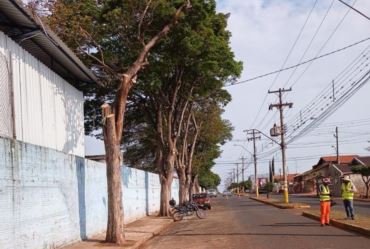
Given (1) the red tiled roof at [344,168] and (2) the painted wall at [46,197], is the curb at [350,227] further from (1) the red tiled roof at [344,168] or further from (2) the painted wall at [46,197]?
(1) the red tiled roof at [344,168]

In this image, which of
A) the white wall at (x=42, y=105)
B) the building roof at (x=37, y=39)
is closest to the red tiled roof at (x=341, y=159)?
the white wall at (x=42, y=105)

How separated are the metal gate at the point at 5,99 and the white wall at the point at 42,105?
130 mm

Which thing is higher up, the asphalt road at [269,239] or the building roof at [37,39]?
the building roof at [37,39]

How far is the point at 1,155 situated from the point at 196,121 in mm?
40068

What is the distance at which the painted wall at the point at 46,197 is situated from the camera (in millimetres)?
12273

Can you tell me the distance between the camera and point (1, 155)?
11.9 metres

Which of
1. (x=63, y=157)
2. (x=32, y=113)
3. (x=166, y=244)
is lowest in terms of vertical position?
(x=166, y=244)

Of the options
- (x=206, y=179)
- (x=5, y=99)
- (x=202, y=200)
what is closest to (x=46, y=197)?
(x=5, y=99)

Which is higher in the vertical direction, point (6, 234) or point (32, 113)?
point (32, 113)

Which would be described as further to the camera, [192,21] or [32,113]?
[192,21]

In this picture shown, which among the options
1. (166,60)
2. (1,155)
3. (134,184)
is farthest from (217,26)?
(1,155)

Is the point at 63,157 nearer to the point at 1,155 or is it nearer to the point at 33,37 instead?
the point at 33,37

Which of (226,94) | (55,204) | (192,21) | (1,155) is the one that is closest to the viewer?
(1,155)

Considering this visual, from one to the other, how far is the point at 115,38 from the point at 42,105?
809 cm
